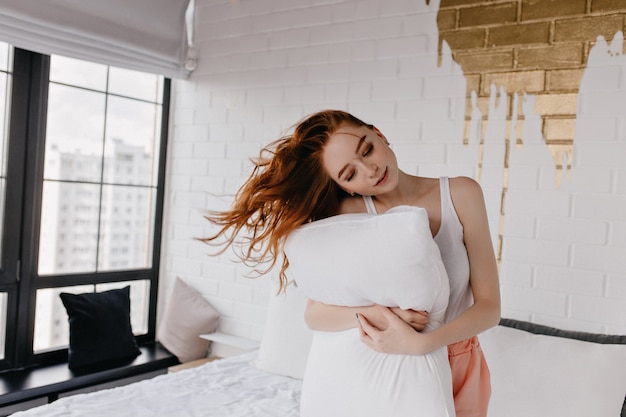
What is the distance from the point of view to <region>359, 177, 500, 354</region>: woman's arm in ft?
4.28

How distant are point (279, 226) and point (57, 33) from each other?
229 centimetres

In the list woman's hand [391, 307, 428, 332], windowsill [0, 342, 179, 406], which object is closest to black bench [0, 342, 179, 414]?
windowsill [0, 342, 179, 406]

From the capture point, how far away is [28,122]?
3248 mm

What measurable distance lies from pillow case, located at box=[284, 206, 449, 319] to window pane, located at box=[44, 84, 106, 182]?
2.43 meters

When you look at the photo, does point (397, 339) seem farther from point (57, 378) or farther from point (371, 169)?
point (57, 378)

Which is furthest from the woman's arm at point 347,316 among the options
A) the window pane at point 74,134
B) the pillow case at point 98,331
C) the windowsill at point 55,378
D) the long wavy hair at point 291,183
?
the window pane at point 74,134

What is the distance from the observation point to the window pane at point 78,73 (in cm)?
343

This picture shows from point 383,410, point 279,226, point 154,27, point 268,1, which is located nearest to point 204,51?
point 154,27

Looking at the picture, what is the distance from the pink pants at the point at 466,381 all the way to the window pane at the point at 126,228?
2753 millimetres

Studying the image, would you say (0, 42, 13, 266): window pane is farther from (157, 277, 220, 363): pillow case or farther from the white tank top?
the white tank top

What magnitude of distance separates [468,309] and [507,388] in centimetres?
99

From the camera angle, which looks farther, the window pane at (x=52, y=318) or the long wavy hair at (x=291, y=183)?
the window pane at (x=52, y=318)

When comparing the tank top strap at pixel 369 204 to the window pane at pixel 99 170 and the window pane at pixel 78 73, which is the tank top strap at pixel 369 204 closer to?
the window pane at pixel 99 170

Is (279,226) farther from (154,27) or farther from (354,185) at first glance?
(154,27)
